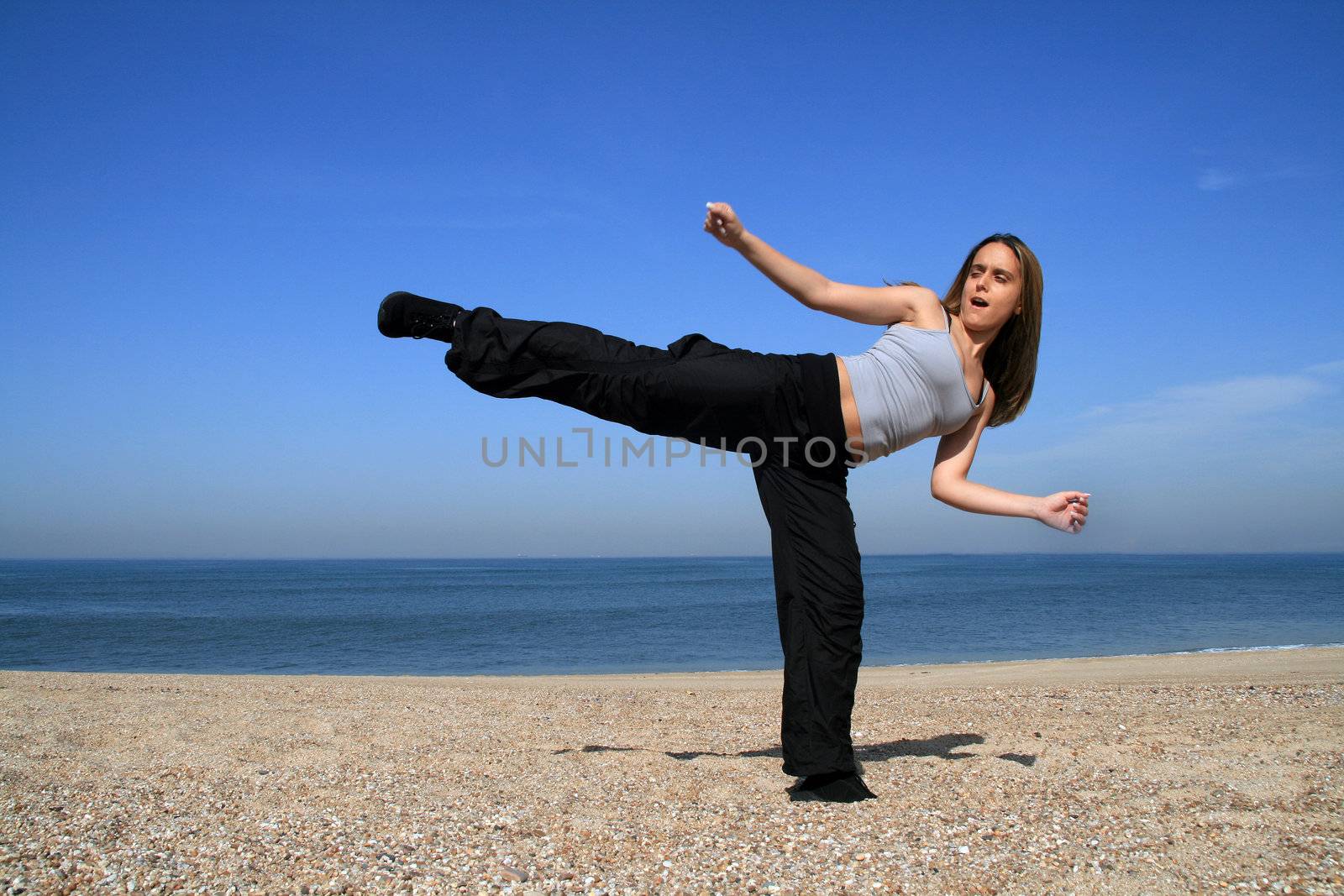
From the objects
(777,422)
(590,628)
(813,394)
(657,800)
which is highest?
(813,394)

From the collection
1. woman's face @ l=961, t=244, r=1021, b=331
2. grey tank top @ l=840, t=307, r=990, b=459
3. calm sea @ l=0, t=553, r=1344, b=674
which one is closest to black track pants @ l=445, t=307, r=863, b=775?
grey tank top @ l=840, t=307, r=990, b=459

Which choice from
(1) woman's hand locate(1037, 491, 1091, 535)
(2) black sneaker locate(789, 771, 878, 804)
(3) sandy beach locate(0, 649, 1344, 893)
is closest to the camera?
(3) sandy beach locate(0, 649, 1344, 893)

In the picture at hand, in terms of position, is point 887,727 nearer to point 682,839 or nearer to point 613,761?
point 613,761

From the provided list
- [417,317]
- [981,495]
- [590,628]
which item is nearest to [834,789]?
[981,495]

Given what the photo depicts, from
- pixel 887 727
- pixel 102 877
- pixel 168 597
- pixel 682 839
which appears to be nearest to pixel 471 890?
pixel 682 839

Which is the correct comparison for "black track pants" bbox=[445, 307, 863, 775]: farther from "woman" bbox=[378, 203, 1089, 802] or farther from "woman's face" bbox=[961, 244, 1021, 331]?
"woman's face" bbox=[961, 244, 1021, 331]

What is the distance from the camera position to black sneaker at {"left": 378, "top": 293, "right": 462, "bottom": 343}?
3703mm

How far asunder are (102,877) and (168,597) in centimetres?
5160

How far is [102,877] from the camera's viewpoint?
8.42ft

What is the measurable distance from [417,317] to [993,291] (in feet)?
8.26

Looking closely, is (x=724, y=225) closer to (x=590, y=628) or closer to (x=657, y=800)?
(x=657, y=800)

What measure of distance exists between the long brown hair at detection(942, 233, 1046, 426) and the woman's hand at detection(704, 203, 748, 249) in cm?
108

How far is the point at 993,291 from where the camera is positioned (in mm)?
3729

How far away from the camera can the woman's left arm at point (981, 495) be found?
3340mm
